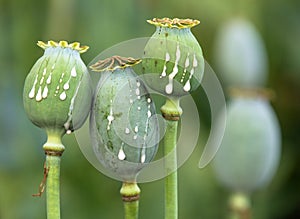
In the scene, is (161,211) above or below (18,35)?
below

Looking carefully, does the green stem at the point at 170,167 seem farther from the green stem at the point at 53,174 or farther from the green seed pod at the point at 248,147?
the green seed pod at the point at 248,147

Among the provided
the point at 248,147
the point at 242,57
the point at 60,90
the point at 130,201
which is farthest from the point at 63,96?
the point at 242,57

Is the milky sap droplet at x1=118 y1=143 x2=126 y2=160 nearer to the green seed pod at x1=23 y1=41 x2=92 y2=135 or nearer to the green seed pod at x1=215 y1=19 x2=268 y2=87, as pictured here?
the green seed pod at x1=23 y1=41 x2=92 y2=135

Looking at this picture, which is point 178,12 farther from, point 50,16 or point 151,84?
point 151,84

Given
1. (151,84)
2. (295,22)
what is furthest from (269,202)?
(151,84)

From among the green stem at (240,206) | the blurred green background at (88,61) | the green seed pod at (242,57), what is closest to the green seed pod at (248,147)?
the green stem at (240,206)

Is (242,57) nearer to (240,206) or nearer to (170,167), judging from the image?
(240,206)
